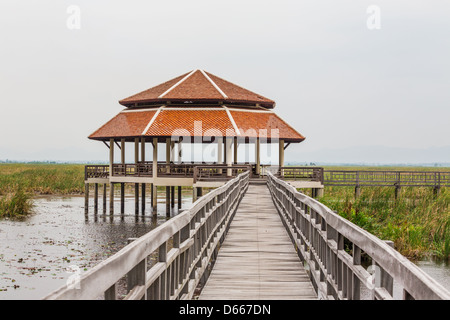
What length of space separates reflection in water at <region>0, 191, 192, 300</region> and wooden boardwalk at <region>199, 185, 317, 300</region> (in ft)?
16.5

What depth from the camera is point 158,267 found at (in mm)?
4941

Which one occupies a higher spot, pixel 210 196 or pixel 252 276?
pixel 210 196

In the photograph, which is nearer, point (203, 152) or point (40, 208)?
point (40, 208)

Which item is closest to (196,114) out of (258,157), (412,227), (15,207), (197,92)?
(197,92)

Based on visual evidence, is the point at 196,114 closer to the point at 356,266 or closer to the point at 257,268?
the point at 257,268

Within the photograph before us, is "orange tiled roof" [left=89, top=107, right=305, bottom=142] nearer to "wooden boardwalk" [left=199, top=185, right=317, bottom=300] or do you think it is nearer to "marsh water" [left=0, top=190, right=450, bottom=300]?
"marsh water" [left=0, top=190, right=450, bottom=300]

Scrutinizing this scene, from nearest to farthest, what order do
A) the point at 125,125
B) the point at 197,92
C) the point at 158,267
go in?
the point at 158,267 → the point at 125,125 → the point at 197,92

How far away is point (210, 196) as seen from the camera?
9.41 m

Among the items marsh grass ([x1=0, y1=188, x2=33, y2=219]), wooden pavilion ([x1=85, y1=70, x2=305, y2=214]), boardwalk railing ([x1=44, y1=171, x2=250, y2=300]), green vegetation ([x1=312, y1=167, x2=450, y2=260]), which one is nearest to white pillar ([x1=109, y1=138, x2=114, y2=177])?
wooden pavilion ([x1=85, y1=70, x2=305, y2=214])

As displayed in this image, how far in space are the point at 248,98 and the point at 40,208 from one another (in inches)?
577

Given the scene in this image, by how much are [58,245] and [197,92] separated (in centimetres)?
1640
